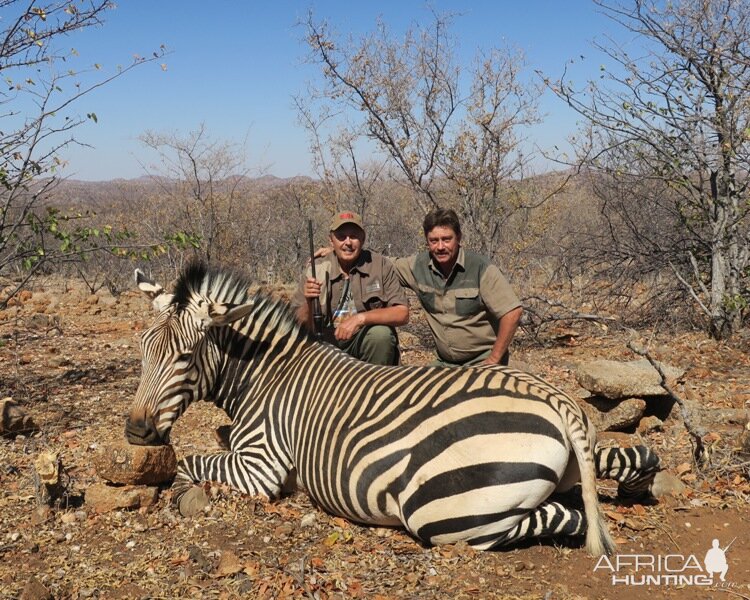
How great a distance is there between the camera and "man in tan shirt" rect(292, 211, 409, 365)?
4.98 m

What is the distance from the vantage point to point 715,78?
7.61 m

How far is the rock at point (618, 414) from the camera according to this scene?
538 cm

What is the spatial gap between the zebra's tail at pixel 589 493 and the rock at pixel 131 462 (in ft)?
7.57

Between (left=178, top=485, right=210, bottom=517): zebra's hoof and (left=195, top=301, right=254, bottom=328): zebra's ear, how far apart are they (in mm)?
971

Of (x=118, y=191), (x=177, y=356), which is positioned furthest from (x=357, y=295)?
(x=118, y=191)

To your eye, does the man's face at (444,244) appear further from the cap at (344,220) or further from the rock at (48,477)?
the rock at (48,477)

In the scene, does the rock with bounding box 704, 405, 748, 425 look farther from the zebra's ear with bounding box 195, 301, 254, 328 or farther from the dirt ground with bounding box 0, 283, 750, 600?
the zebra's ear with bounding box 195, 301, 254, 328

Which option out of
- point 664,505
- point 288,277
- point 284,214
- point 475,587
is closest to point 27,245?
point 475,587

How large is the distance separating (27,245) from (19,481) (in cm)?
279

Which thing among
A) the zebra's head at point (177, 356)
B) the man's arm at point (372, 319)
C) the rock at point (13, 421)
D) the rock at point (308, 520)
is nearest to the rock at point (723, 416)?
the man's arm at point (372, 319)

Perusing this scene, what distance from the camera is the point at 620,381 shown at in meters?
5.37

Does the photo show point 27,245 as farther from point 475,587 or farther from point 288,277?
point 288,277

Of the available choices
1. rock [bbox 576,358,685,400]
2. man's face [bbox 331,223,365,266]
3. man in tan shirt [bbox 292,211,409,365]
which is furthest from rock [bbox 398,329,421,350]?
man's face [bbox 331,223,365,266]

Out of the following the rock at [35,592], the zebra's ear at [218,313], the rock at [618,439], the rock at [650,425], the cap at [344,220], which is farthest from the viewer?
the rock at [650,425]
